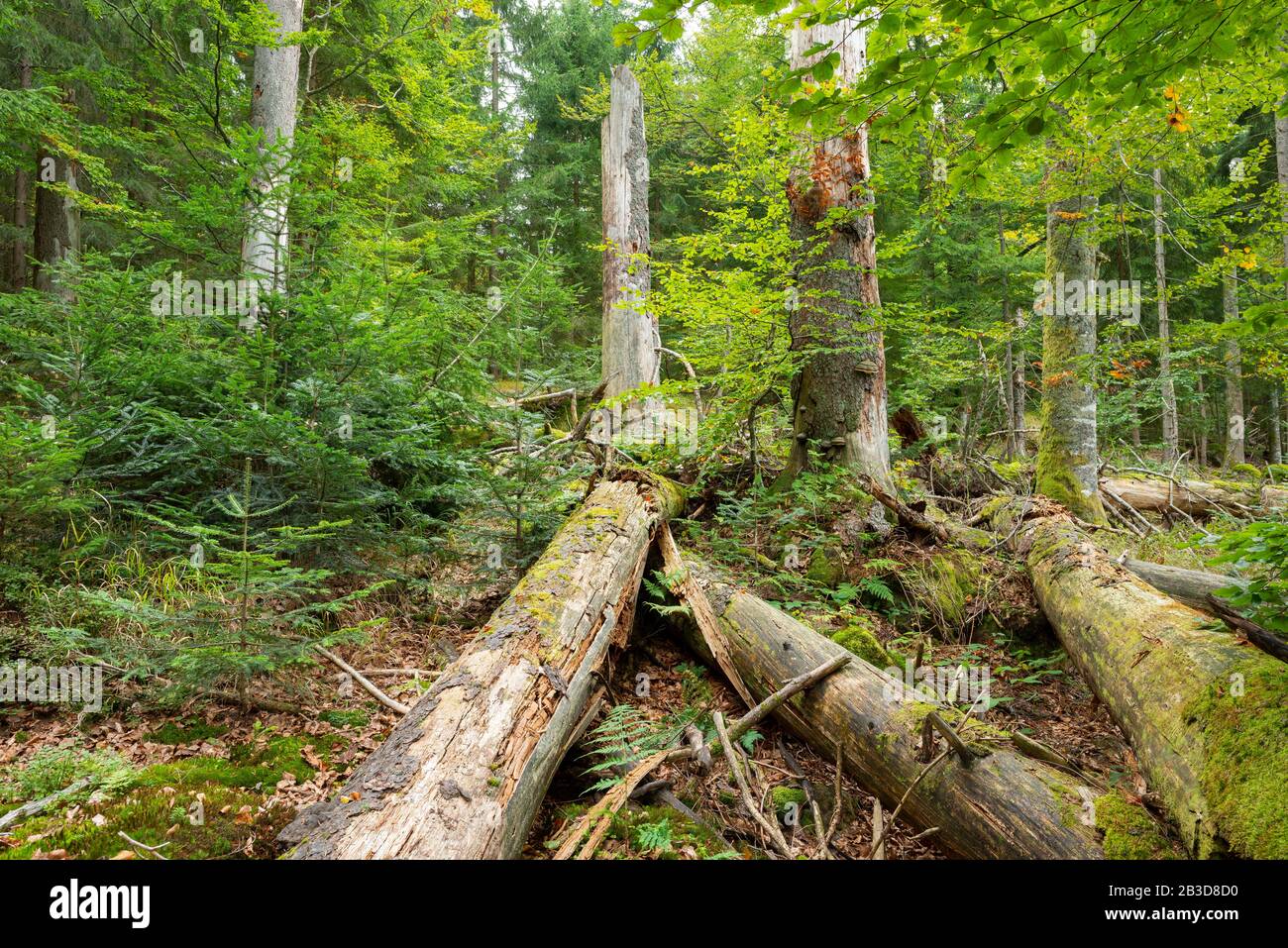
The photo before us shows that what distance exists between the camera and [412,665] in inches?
162

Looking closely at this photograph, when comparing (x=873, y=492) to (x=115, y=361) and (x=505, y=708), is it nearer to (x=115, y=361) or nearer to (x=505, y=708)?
(x=505, y=708)

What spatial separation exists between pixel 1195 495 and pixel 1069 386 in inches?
126

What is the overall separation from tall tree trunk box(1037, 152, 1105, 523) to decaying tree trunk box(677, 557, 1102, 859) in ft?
16.9

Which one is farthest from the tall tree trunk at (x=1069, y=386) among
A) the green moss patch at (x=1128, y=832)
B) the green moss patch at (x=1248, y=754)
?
the green moss patch at (x=1128, y=832)

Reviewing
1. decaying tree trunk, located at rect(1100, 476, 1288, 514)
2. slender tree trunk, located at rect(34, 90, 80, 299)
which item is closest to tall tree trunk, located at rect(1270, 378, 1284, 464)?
decaying tree trunk, located at rect(1100, 476, 1288, 514)

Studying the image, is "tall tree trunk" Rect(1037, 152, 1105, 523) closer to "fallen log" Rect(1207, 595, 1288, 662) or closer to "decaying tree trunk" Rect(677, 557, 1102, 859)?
"fallen log" Rect(1207, 595, 1288, 662)

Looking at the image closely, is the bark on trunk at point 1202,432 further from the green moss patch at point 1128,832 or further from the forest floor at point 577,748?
the green moss patch at point 1128,832

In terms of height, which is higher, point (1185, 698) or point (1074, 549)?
point (1074, 549)

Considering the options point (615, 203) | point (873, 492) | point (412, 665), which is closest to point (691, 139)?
point (615, 203)

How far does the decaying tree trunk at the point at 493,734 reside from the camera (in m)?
1.89

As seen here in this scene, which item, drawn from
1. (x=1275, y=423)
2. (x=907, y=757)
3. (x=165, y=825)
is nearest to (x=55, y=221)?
(x=165, y=825)

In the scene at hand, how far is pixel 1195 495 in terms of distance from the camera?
8.12 m

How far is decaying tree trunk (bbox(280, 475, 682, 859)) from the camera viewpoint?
189 cm

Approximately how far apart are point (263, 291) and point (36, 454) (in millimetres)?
1781
